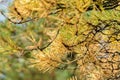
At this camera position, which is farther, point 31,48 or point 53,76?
point 31,48

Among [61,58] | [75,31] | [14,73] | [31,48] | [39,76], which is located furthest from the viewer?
[61,58]

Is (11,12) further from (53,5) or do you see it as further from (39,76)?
(39,76)

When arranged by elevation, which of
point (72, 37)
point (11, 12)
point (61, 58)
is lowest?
point (61, 58)

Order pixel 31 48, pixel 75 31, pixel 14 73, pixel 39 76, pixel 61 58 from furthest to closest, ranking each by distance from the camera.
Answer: pixel 61 58
pixel 31 48
pixel 75 31
pixel 14 73
pixel 39 76

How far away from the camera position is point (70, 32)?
81.4 inches

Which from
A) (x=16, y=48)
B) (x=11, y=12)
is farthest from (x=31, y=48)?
(x=11, y=12)

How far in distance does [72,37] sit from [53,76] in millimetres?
403

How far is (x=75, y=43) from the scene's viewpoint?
7.31 ft

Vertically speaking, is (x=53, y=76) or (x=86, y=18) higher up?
(x=86, y=18)

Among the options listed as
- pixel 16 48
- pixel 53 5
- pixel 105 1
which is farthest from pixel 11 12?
pixel 105 1

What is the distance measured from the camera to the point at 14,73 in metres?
1.87

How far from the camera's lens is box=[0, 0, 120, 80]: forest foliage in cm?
201

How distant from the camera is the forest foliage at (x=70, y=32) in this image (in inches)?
79.0

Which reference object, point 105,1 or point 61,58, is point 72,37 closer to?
point 105,1
